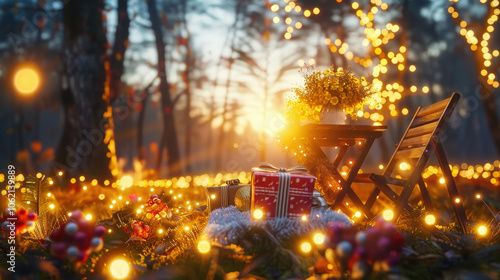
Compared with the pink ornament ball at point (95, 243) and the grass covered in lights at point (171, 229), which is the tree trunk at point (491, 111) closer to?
the grass covered in lights at point (171, 229)

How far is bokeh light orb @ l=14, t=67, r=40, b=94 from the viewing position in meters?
14.1

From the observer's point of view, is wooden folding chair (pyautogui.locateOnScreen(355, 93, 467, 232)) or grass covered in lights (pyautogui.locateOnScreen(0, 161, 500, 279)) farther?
wooden folding chair (pyautogui.locateOnScreen(355, 93, 467, 232))

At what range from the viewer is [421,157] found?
378 centimetres

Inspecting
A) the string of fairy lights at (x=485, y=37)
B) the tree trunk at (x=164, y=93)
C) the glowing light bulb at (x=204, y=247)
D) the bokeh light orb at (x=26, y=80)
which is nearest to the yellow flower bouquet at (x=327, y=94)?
the glowing light bulb at (x=204, y=247)

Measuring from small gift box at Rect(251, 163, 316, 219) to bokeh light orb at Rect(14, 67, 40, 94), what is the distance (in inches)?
533

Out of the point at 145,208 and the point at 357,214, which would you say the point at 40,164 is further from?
the point at 357,214

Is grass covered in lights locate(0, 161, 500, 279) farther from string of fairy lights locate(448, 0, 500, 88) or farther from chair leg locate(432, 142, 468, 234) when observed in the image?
string of fairy lights locate(448, 0, 500, 88)

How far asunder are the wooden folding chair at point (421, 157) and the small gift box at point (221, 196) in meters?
1.29

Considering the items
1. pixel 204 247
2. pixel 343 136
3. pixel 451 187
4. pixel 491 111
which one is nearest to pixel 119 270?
pixel 204 247

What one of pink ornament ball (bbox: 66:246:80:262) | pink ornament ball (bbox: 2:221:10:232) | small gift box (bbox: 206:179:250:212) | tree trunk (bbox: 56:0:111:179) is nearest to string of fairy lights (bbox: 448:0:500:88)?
small gift box (bbox: 206:179:250:212)

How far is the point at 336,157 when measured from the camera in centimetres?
485

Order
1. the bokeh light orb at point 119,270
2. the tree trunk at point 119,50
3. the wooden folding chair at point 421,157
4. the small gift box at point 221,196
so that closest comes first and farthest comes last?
1. the bokeh light orb at point 119,270
2. the wooden folding chair at point 421,157
3. the small gift box at point 221,196
4. the tree trunk at point 119,50

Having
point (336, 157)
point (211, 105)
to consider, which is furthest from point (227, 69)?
point (336, 157)

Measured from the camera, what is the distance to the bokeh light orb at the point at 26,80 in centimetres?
1415
